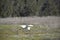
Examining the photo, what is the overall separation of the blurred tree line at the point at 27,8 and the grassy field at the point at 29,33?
0.49ft

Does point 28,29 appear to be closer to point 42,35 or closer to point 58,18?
point 42,35

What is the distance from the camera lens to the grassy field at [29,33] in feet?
5.21

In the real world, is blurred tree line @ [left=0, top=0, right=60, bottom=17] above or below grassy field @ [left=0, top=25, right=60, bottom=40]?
above

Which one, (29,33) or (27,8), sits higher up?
(27,8)

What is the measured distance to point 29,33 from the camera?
160cm

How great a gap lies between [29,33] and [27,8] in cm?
29

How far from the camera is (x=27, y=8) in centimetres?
163

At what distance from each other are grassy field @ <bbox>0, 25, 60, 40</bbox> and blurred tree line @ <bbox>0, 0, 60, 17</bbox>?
15 centimetres

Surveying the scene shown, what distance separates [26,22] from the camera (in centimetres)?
161

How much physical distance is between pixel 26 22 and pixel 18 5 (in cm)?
22

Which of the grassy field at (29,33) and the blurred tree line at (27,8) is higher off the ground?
the blurred tree line at (27,8)

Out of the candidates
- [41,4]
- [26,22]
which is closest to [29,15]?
[26,22]

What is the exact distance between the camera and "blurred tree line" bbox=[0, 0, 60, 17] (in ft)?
5.34

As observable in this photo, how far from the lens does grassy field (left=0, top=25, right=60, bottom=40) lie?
5.21ft
